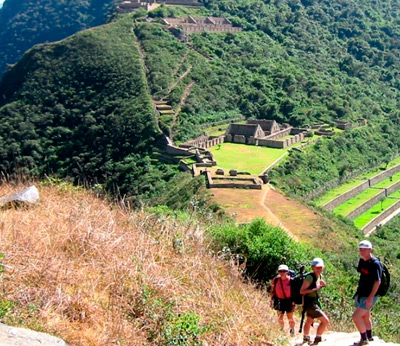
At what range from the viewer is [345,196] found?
139 ft

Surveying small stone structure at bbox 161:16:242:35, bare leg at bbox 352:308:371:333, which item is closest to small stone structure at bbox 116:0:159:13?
small stone structure at bbox 161:16:242:35

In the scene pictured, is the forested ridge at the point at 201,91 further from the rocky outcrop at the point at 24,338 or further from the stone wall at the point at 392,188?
the rocky outcrop at the point at 24,338

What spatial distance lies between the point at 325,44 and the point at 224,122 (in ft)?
115

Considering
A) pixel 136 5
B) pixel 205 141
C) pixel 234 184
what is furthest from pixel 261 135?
pixel 136 5

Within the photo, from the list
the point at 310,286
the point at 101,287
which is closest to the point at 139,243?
the point at 101,287

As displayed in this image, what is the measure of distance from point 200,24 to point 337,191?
108 feet

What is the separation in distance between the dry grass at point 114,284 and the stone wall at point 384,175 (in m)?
39.1

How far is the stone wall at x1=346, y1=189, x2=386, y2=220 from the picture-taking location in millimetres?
39572

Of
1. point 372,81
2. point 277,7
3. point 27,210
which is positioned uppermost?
point 27,210

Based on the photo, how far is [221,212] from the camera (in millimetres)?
26344

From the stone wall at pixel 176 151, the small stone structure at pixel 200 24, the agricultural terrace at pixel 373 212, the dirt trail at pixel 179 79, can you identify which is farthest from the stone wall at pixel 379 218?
the small stone structure at pixel 200 24

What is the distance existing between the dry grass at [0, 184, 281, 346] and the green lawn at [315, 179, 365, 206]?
30.5 meters

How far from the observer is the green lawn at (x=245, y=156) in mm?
39375

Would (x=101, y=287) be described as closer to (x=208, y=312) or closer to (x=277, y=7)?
(x=208, y=312)
